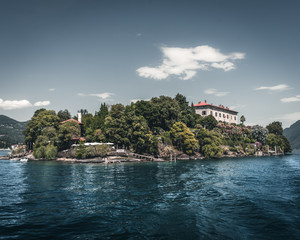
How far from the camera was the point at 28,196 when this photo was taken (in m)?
21.5

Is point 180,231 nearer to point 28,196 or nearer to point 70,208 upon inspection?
point 70,208

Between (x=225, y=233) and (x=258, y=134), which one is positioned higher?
(x=258, y=134)

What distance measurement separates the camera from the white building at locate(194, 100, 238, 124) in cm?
12525

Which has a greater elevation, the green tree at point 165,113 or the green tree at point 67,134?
the green tree at point 165,113

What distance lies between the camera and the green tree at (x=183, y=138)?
81.2 meters

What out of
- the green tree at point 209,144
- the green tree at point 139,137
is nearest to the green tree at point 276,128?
the green tree at point 209,144

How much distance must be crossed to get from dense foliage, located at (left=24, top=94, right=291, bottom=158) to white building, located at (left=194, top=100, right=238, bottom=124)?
1799cm

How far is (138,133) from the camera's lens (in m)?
72.9

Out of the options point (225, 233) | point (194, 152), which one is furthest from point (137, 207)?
point (194, 152)

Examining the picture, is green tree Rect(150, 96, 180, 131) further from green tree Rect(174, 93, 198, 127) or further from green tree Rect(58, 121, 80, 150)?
green tree Rect(58, 121, 80, 150)

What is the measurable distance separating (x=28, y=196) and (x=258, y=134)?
124810 mm

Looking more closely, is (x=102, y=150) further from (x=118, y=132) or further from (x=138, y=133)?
(x=138, y=133)

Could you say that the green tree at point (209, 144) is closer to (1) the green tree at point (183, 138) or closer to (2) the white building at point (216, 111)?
(1) the green tree at point (183, 138)

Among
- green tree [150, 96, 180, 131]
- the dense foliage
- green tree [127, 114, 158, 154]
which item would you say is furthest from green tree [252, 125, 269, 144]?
green tree [127, 114, 158, 154]
